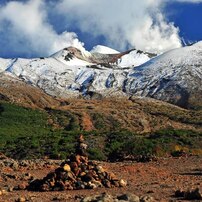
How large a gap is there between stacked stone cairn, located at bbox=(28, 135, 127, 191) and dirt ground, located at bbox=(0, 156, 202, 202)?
538mm

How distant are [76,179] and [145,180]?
4.40 metres

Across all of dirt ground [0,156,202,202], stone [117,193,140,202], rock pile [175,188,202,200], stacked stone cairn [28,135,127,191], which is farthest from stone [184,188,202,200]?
stacked stone cairn [28,135,127,191]

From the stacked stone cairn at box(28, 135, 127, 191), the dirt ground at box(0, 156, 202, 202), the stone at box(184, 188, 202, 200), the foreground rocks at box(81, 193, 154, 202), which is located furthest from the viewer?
the stacked stone cairn at box(28, 135, 127, 191)

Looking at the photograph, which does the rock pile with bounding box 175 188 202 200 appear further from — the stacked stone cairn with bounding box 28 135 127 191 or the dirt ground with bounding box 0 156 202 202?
the stacked stone cairn with bounding box 28 135 127 191

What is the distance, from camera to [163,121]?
5079 inches

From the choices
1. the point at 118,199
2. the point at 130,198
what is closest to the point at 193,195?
the point at 130,198

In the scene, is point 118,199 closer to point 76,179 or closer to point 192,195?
point 192,195

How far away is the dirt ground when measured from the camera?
19.7 meters

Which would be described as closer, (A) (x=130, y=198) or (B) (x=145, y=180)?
(A) (x=130, y=198)

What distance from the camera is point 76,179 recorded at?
22.3m

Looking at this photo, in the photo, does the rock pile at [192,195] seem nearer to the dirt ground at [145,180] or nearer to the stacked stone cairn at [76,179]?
the dirt ground at [145,180]

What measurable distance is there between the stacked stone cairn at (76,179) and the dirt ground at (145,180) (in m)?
0.54

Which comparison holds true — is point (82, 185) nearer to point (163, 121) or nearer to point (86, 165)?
point (86, 165)

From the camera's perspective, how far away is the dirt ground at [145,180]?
19.7 metres
